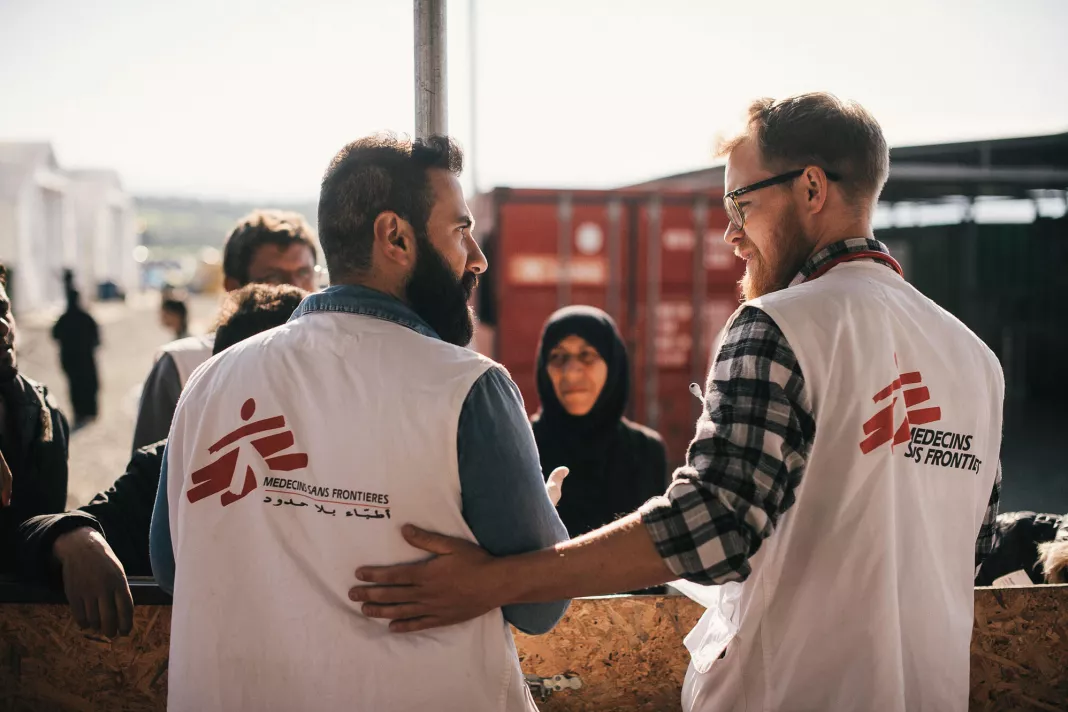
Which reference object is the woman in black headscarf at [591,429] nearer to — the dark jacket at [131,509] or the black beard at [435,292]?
the dark jacket at [131,509]

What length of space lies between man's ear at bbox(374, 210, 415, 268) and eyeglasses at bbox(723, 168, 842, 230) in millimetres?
637

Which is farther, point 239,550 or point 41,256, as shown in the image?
point 41,256

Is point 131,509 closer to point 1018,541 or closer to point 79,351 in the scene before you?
point 1018,541

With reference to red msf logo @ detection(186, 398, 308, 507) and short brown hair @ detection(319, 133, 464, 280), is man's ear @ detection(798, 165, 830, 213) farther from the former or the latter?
red msf logo @ detection(186, 398, 308, 507)

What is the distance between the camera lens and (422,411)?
139 cm

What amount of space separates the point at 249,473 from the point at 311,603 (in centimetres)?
24

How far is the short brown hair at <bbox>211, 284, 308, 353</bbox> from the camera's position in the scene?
248 cm

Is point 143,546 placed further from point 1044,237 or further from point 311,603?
point 1044,237

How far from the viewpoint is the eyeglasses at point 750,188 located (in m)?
1.62

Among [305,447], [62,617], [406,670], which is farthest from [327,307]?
[62,617]

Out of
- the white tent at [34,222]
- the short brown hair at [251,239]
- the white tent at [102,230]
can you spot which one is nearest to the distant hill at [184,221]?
the white tent at [102,230]

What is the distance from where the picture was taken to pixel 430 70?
2168mm

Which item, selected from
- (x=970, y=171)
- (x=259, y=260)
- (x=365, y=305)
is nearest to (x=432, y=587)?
(x=365, y=305)

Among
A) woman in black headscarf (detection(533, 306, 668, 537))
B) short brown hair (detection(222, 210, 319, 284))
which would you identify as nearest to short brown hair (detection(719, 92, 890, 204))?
woman in black headscarf (detection(533, 306, 668, 537))
